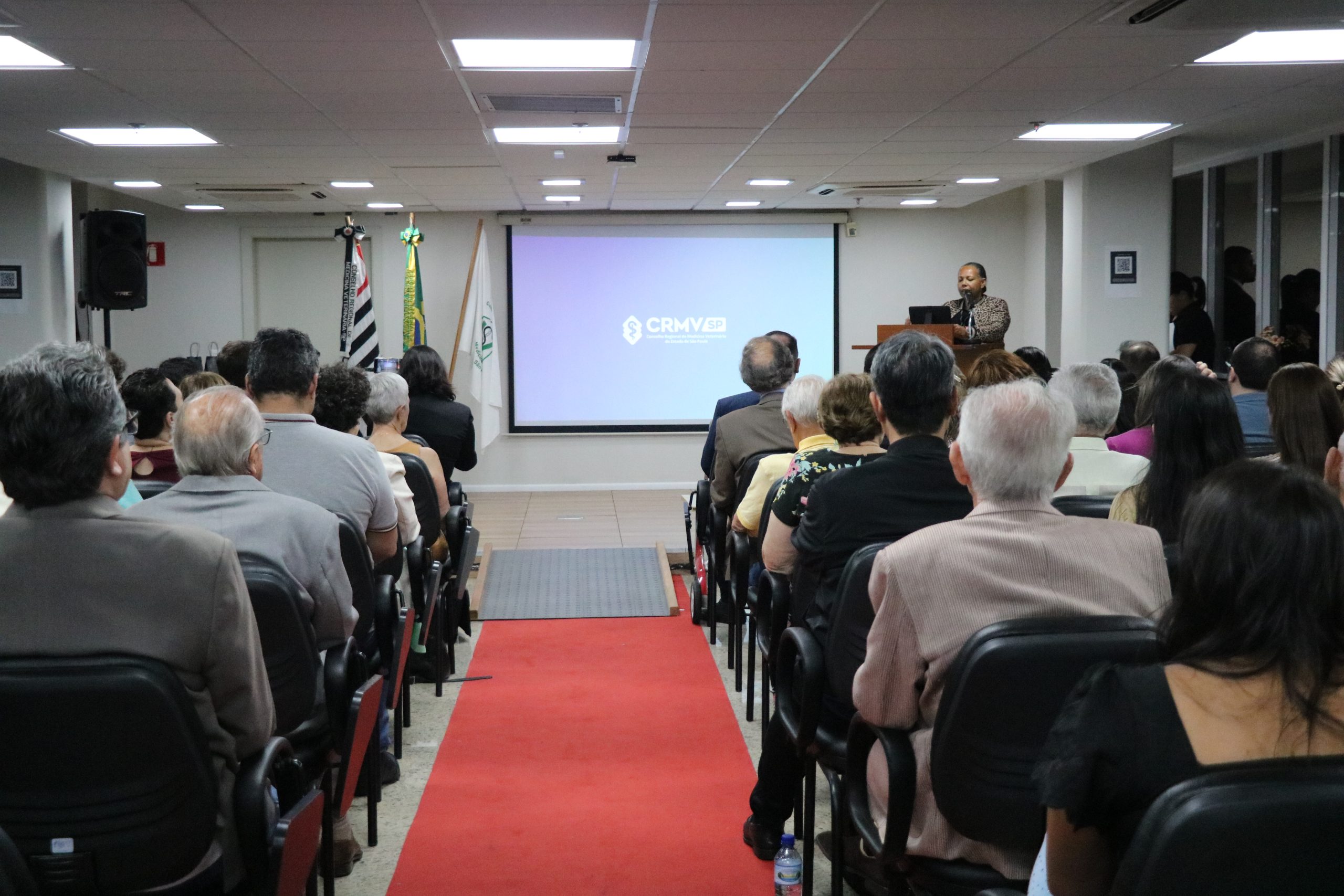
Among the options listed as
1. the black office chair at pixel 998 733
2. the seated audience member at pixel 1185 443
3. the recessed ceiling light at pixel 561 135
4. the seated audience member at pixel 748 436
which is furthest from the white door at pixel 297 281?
the black office chair at pixel 998 733

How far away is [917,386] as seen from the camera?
2.66 metres

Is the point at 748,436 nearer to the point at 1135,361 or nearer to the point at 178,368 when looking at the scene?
the point at 1135,361

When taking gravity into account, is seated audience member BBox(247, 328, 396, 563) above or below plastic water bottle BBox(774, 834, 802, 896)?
above

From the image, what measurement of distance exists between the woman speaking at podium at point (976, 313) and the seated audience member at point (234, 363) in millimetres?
4569

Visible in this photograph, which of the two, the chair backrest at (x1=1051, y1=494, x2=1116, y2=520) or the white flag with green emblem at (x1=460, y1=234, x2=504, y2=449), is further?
the white flag with green emblem at (x1=460, y1=234, x2=504, y2=449)

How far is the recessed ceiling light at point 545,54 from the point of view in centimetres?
432

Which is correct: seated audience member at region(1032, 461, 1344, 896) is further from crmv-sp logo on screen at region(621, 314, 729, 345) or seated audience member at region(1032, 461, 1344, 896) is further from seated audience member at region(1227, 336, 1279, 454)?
crmv-sp logo on screen at region(621, 314, 729, 345)

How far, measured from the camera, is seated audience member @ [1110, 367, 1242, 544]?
8.59 feet

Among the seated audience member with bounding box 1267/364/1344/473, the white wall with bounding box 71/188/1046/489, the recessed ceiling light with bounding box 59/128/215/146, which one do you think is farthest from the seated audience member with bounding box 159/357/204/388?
the white wall with bounding box 71/188/1046/489

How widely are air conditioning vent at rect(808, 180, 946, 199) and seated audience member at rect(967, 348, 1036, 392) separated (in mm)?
5395

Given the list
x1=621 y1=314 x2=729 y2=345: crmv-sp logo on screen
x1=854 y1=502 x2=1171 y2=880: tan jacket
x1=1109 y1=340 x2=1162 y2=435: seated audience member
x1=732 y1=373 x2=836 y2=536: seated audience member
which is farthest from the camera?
x1=621 y1=314 x2=729 y2=345: crmv-sp logo on screen

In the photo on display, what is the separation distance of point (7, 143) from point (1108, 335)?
7.21 m

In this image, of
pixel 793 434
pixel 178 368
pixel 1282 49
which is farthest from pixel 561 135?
pixel 1282 49

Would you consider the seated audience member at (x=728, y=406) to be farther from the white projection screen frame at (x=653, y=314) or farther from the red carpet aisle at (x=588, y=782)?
the white projection screen frame at (x=653, y=314)
